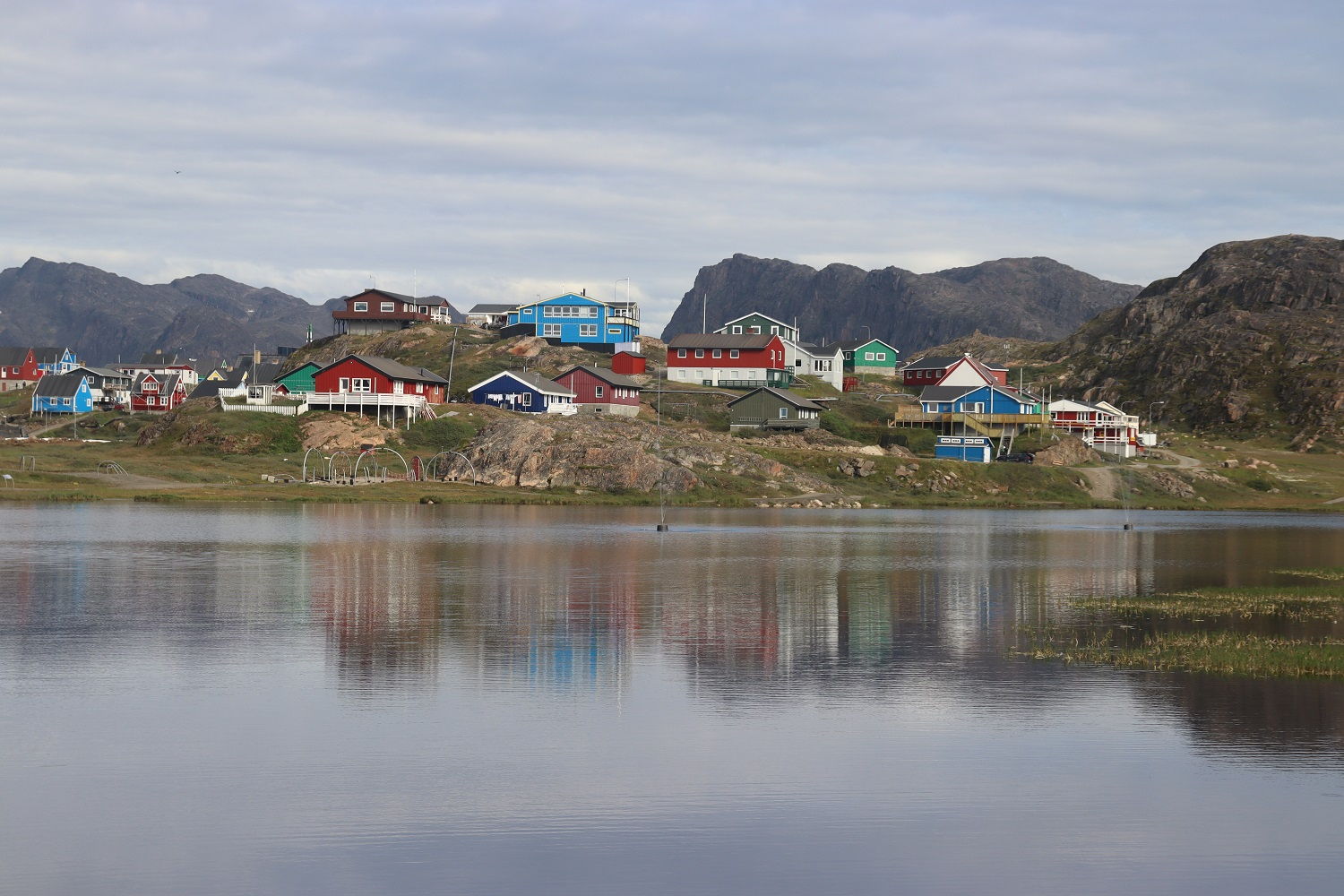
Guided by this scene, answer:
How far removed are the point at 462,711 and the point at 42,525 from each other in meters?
56.4

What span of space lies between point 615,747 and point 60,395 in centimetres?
19044

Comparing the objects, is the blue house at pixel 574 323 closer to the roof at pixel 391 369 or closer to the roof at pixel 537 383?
the roof at pixel 537 383

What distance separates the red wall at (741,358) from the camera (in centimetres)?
16912

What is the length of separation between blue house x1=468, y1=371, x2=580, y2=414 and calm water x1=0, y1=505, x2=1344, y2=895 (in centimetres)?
9152

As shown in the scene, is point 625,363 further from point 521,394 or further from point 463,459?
point 463,459

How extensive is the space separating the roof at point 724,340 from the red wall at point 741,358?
0.62m

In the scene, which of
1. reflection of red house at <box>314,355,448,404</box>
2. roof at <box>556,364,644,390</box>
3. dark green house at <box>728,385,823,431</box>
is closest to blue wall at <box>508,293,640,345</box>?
roof at <box>556,364,644,390</box>

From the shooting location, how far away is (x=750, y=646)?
3616cm

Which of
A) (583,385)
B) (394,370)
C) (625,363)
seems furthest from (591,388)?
(394,370)

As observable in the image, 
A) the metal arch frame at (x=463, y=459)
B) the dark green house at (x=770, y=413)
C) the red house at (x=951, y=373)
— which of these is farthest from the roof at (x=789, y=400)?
the metal arch frame at (x=463, y=459)

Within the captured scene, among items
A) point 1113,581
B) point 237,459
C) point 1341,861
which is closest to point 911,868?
point 1341,861

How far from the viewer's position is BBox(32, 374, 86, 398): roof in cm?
19200

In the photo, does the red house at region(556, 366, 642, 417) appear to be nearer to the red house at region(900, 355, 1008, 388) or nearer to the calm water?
the red house at region(900, 355, 1008, 388)

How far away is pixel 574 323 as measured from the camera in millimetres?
181125
